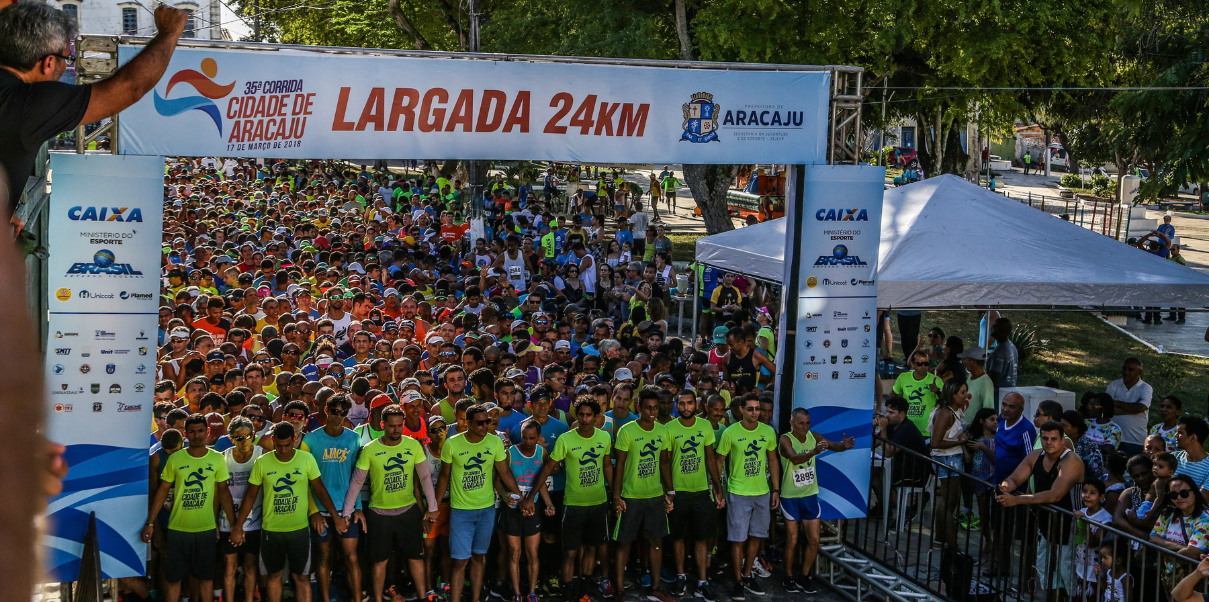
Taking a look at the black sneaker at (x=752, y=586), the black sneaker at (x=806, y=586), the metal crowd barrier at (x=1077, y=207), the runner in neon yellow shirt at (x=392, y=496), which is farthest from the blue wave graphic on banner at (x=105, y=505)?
the metal crowd barrier at (x=1077, y=207)

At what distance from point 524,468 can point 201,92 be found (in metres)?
3.94

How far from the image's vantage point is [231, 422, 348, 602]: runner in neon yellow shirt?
8.21 m

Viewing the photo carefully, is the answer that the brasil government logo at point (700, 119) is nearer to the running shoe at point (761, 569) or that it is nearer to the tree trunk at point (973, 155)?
the running shoe at point (761, 569)

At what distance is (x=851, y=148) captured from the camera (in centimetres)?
984

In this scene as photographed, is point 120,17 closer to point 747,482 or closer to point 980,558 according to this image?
point 747,482

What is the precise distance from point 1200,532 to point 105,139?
887 cm

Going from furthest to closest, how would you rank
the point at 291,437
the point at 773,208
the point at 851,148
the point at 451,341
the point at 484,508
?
the point at 773,208
the point at 451,341
the point at 851,148
the point at 484,508
the point at 291,437

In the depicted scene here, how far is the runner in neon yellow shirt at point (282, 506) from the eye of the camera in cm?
821

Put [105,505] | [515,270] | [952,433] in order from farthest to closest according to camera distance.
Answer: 1. [515,270]
2. [952,433]
3. [105,505]

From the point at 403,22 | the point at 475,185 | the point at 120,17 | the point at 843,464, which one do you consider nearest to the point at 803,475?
the point at 843,464

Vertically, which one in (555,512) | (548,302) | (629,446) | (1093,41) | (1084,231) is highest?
(1093,41)

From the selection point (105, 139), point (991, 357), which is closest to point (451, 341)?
point (105, 139)

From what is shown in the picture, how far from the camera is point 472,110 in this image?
8828 millimetres

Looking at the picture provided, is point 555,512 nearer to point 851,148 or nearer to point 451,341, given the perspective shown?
point 451,341
